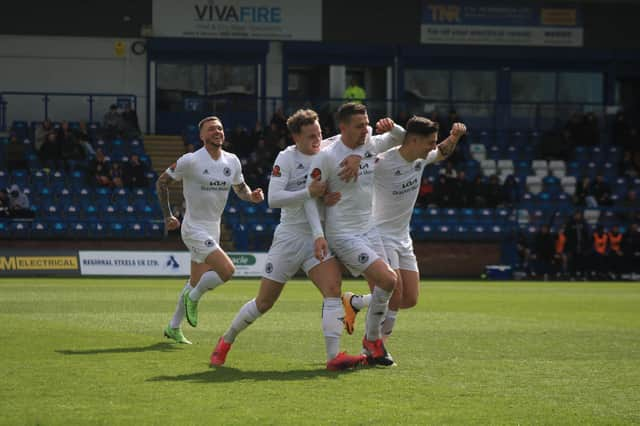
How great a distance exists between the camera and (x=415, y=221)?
32312 mm

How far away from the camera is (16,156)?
3216 cm

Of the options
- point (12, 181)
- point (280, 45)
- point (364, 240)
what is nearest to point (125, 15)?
point (280, 45)

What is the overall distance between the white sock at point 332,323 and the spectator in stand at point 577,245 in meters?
23.6

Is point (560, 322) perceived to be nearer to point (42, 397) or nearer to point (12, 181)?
point (42, 397)

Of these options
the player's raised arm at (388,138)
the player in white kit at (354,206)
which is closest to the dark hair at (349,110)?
the player in white kit at (354,206)

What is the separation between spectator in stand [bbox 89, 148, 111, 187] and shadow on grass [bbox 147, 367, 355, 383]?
75.1 ft

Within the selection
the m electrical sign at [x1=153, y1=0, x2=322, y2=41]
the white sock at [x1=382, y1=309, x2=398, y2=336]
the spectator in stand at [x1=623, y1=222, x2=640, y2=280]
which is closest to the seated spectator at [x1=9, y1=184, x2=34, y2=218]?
the m electrical sign at [x1=153, y1=0, x2=322, y2=41]

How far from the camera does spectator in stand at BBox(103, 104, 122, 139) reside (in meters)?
33.9

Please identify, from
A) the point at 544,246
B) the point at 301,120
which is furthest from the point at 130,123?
the point at 301,120

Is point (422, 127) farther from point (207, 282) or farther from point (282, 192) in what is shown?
point (207, 282)

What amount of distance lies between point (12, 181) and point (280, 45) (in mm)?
11942

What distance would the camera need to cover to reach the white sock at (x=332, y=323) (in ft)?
30.8

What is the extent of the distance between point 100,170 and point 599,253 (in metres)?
14.7

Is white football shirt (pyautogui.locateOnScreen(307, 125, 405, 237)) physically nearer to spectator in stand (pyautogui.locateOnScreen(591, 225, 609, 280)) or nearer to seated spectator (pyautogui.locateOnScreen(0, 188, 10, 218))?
seated spectator (pyautogui.locateOnScreen(0, 188, 10, 218))
